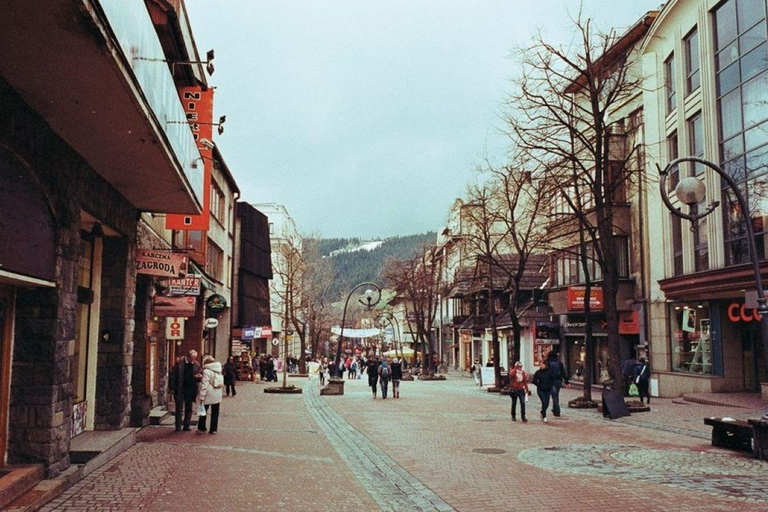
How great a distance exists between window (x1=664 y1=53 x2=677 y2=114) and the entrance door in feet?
82.9

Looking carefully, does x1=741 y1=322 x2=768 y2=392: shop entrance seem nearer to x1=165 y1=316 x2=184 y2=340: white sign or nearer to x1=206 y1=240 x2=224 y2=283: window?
x1=165 y1=316 x2=184 y2=340: white sign

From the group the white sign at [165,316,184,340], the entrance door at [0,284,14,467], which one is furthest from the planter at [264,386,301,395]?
the entrance door at [0,284,14,467]

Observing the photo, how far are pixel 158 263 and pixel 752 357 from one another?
64.9ft

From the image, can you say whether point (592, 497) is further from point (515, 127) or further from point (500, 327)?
point (500, 327)

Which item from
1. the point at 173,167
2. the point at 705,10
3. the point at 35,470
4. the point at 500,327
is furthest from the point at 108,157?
the point at 500,327

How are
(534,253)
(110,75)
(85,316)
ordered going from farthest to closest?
(534,253)
(85,316)
(110,75)

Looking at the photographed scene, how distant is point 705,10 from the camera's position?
2428cm

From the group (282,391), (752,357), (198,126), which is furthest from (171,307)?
(752,357)

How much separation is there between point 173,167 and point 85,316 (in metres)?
4.00

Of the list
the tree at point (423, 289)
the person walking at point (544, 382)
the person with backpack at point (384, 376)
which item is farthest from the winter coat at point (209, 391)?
the tree at point (423, 289)

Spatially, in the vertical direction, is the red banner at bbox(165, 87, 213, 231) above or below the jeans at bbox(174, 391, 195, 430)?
above

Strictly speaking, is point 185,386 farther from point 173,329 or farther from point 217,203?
point 217,203

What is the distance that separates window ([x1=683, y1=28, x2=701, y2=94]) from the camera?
25664 mm

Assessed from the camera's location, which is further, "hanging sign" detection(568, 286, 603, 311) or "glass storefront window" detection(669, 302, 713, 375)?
"hanging sign" detection(568, 286, 603, 311)
